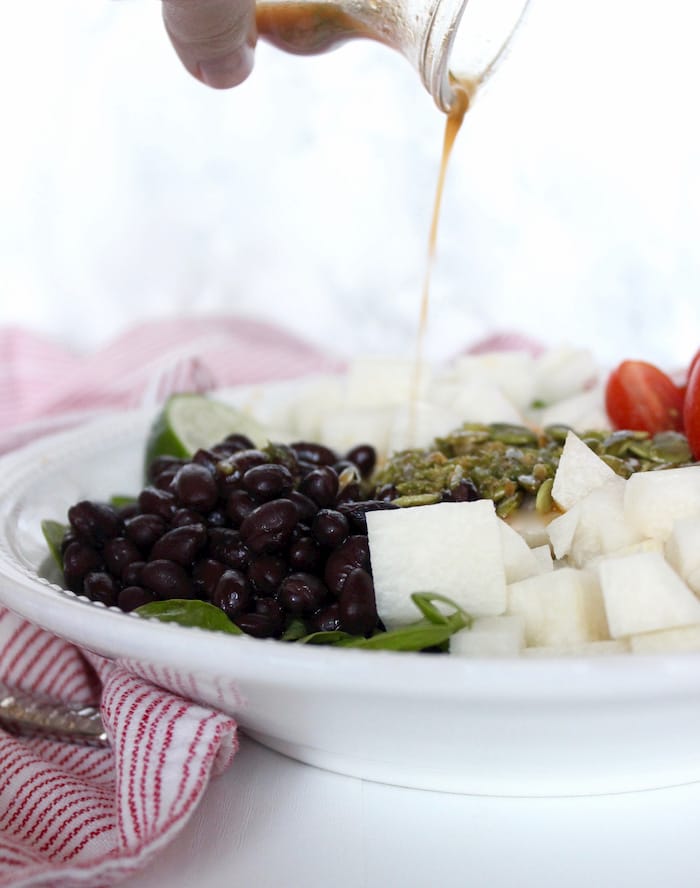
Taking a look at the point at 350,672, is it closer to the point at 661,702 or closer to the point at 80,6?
the point at 661,702

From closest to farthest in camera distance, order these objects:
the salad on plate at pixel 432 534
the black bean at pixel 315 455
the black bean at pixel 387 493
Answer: the salad on plate at pixel 432 534 → the black bean at pixel 387 493 → the black bean at pixel 315 455

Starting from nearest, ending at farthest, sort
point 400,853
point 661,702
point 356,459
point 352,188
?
point 661,702 < point 400,853 < point 356,459 < point 352,188

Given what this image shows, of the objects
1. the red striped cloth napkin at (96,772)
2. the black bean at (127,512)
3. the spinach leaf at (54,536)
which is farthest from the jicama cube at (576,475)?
the spinach leaf at (54,536)

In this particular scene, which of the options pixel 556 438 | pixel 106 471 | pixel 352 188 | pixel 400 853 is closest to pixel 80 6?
pixel 352 188

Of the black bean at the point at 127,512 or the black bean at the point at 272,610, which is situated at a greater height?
the black bean at the point at 272,610

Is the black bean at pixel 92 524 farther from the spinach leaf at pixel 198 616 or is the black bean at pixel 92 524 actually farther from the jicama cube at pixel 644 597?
the jicama cube at pixel 644 597

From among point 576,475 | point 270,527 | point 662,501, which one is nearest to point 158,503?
Answer: point 270,527

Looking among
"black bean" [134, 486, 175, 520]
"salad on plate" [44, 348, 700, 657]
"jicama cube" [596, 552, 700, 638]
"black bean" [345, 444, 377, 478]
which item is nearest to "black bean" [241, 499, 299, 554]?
"salad on plate" [44, 348, 700, 657]
